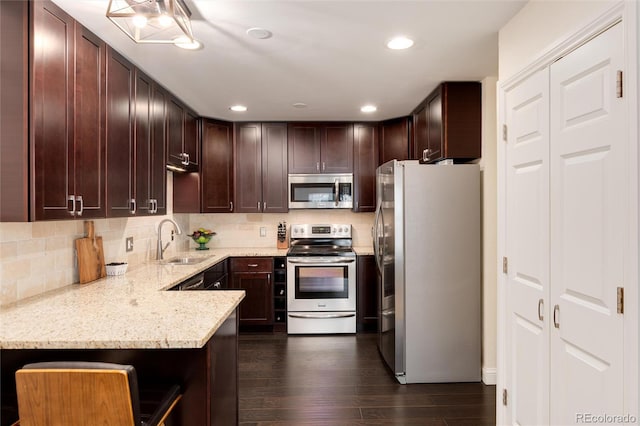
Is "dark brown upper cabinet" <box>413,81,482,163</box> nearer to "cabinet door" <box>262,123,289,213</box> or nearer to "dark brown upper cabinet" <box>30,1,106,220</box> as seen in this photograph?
"cabinet door" <box>262,123,289,213</box>

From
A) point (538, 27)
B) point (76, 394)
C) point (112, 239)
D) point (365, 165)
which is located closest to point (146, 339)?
point (76, 394)

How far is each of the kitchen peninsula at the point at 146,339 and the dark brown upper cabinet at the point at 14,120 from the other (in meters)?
0.49

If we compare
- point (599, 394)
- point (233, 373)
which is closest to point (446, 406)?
point (599, 394)

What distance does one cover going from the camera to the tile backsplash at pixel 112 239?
6.36 feet

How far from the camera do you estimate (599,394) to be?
1.38 meters

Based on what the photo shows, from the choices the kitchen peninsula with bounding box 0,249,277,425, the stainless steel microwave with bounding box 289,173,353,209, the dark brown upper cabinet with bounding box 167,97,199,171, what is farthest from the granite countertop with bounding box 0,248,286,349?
the stainless steel microwave with bounding box 289,173,353,209

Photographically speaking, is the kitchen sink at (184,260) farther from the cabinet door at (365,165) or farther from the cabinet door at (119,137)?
the cabinet door at (365,165)

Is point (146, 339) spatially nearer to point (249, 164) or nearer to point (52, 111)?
point (52, 111)

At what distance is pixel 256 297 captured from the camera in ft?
13.6

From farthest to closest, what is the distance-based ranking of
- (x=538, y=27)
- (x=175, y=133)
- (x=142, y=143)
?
1. (x=175, y=133)
2. (x=142, y=143)
3. (x=538, y=27)

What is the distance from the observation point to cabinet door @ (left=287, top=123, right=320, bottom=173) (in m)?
4.42

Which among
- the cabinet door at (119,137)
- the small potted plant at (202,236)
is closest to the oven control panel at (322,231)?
the small potted plant at (202,236)

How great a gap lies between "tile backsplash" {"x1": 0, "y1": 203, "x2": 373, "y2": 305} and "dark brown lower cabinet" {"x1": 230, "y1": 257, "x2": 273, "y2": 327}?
0.64m

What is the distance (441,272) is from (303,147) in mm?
2282
